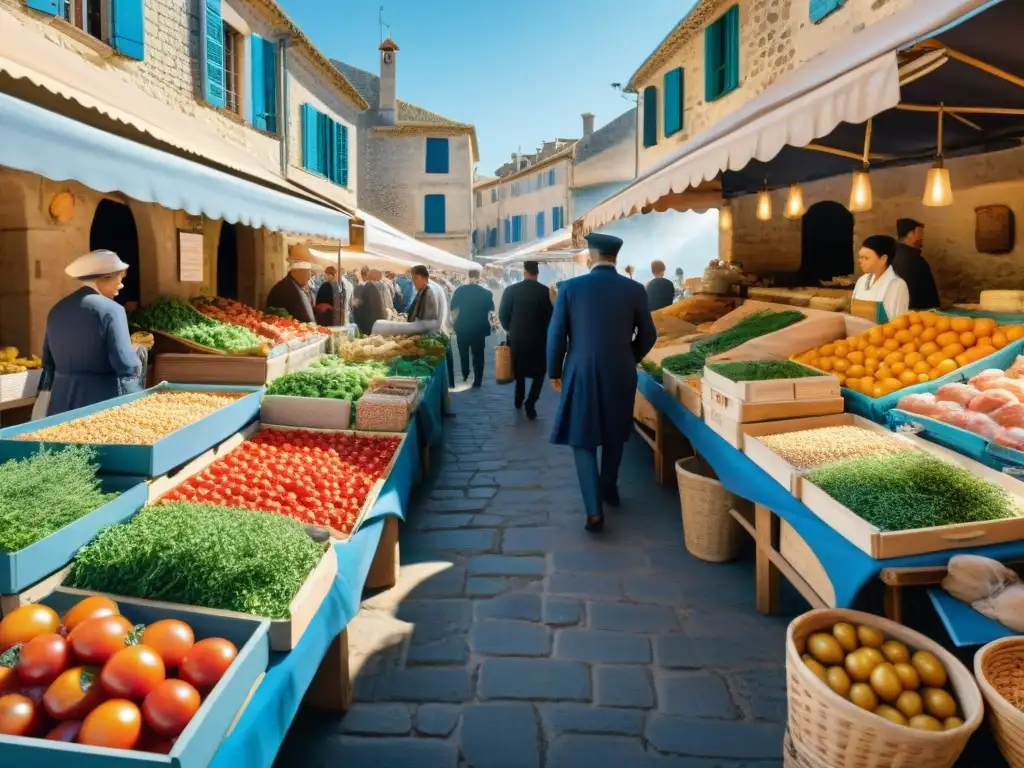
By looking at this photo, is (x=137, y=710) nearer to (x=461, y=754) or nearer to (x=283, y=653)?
(x=283, y=653)

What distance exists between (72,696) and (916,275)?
6.58m

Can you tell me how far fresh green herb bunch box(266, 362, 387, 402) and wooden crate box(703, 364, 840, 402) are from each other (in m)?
2.80

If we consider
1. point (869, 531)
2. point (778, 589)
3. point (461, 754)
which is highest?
point (869, 531)

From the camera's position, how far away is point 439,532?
5.21 metres

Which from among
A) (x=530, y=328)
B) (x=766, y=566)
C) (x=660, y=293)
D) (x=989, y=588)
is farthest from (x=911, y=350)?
(x=660, y=293)

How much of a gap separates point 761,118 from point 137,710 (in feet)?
15.6

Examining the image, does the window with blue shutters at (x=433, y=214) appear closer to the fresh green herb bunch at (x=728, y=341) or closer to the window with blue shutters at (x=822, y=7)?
Answer: the window with blue shutters at (x=822, y=7)

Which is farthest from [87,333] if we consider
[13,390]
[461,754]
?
[461,754]

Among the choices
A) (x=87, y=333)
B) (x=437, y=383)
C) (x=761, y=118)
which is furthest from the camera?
(x=437, y=383)

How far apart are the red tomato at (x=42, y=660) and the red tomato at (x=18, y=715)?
0.26 ft

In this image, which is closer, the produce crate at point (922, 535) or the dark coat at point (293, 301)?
the produce crate at point (922, 535)

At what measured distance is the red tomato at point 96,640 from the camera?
205 centimetres

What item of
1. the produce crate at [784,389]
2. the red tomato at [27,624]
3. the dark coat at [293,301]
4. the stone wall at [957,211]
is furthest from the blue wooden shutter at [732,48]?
the red tomato at [27,624]

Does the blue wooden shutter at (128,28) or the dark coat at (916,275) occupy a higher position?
the blue wooden shutter at (128,28)
